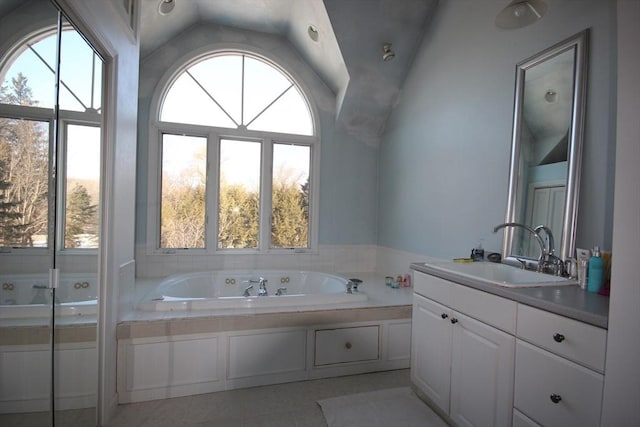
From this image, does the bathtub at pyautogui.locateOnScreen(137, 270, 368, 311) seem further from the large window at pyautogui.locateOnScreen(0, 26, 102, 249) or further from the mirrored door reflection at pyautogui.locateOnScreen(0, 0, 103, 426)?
the large window at pyautogui.locateOnScreen(0, 26, 102, 249)

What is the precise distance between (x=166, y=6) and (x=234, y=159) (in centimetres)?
147

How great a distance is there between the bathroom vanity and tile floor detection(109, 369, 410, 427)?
62 cm

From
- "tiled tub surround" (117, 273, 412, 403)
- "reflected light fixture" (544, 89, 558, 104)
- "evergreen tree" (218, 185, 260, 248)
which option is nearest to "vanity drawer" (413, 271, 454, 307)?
"tiled tub surround" (117, 273, 412, 403)

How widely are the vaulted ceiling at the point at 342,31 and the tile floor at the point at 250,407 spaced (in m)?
2.73

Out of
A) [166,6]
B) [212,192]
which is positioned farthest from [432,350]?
[166,6]

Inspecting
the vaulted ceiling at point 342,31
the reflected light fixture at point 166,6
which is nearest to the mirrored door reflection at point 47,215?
the reflected light fixture at point 166,6

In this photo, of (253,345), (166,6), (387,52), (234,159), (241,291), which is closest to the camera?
(253,345)


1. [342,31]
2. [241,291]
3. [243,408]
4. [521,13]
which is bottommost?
[243,408]

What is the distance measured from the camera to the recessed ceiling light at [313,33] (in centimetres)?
301

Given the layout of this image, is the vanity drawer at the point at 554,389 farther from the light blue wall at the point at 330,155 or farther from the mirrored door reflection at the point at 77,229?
the light blue wall at the point at 330,155

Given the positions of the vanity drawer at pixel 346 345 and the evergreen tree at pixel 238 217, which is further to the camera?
the evergreen tree at pixel 238 217

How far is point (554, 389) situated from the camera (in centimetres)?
112

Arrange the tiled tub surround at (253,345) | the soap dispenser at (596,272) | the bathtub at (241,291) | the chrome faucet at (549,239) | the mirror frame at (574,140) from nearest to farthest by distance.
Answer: the soap dispenser at (596,272)
the mirror frame at (574,140)
the chrome faucet at (549,239)
the tiled tub surround at (253,345)
the bathtub at (241,291)

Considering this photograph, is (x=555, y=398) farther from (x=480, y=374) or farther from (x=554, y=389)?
(x=480, y=374)
